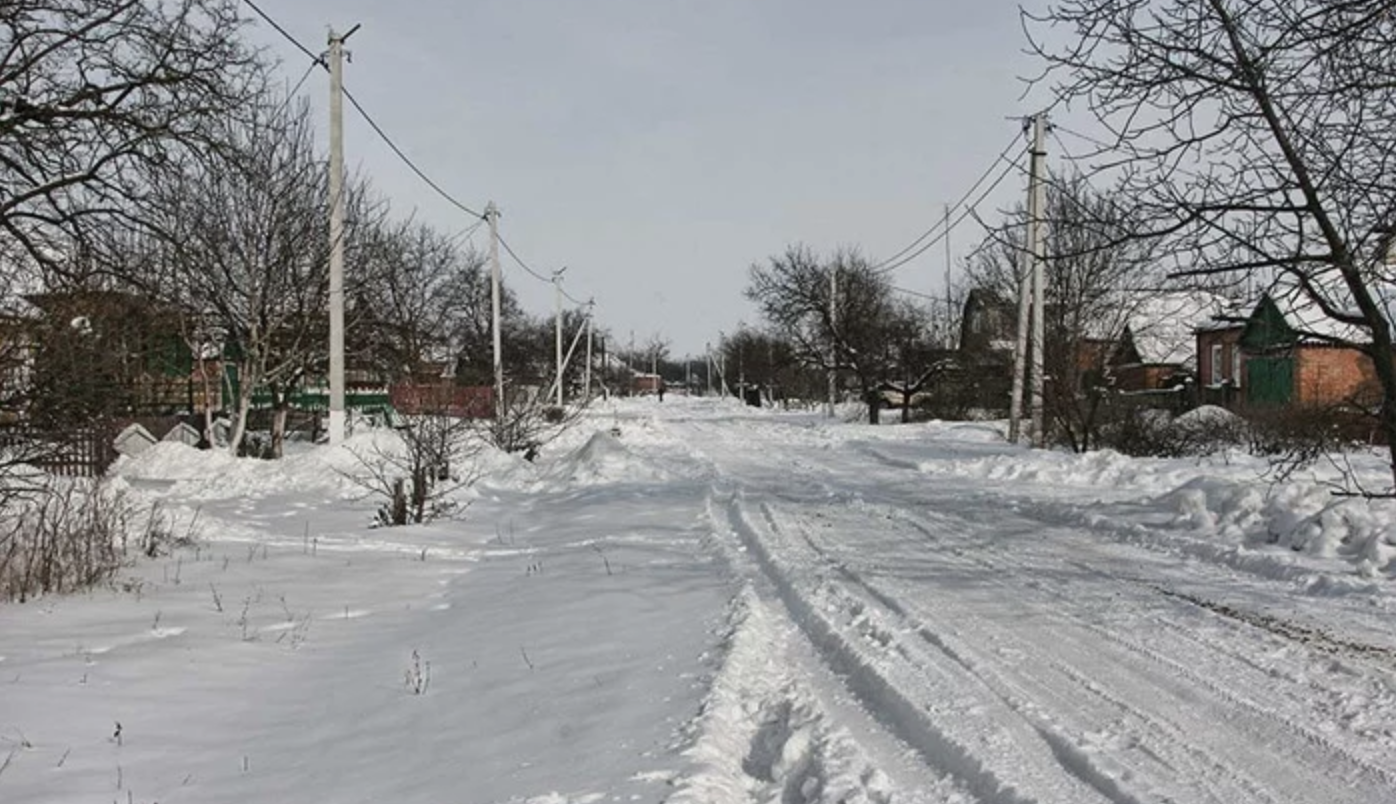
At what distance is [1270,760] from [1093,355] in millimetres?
17185

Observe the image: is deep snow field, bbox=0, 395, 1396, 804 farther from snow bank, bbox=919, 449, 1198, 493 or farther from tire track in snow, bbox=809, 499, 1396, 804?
snow bank, bbox=919, 449, 1198, 493

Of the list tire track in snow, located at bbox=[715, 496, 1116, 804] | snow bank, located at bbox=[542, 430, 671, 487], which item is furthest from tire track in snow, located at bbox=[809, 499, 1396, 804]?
snow bank, located at bbox=[542, 430, 671, 487]

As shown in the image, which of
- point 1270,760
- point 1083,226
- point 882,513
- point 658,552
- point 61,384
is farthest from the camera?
point 882,513

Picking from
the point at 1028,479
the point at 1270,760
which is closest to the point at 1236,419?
the point at 1028,479

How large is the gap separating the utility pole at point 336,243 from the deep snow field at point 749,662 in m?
5.21

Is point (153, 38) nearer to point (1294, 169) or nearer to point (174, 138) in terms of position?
point (174, 138)

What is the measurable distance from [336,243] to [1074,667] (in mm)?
14453

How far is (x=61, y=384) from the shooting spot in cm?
890

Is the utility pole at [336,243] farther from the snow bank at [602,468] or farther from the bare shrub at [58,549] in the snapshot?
the bare shrub at [58,549]

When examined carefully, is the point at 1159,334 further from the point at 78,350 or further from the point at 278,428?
the point at 278,428

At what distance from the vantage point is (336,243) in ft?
55.3


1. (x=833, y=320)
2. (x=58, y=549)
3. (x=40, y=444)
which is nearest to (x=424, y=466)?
(x=40, y=444)

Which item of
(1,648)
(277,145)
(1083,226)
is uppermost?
(277,145)

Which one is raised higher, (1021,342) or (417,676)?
(1021,342)
